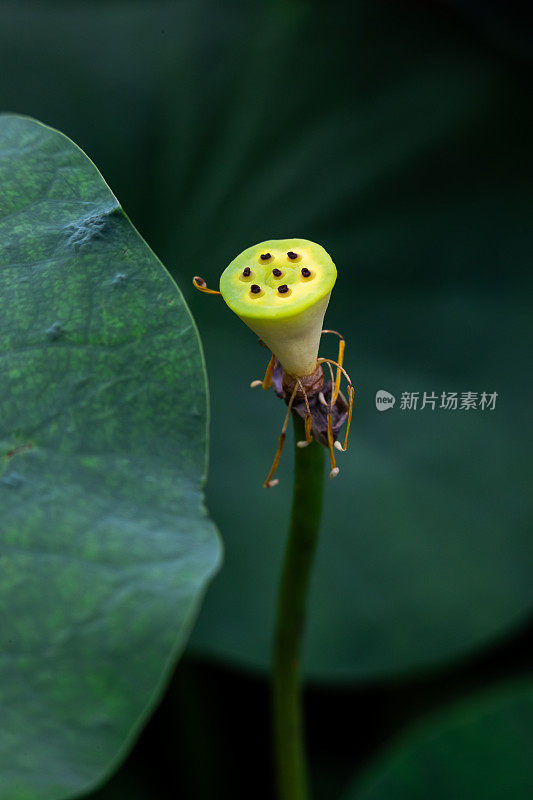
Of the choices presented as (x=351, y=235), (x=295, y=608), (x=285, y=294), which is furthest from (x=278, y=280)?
(x=351, y=235)

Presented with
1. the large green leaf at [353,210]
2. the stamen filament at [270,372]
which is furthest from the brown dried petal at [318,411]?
the large green leaf at [353,210]

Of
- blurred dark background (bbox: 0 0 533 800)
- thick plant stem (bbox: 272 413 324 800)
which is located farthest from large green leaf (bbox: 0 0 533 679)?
thick plant stem (bbox: 272 413 324 800)

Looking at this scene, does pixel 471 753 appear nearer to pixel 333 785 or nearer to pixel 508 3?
pixel 333 785

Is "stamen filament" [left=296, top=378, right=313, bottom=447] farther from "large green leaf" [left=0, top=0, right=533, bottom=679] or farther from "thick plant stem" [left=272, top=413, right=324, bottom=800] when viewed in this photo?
"large green leaf" [left=0, top=0, right=533, bottom=679]

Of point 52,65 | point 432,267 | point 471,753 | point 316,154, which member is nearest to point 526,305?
point 432,267

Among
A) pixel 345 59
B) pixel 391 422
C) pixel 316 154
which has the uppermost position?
pixel 345 59

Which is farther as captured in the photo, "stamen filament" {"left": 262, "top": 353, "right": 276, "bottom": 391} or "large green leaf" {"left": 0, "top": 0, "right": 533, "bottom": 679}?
"large green leaf" {"left": 0, "top": 0, "right": 533, "bottom": 679}
